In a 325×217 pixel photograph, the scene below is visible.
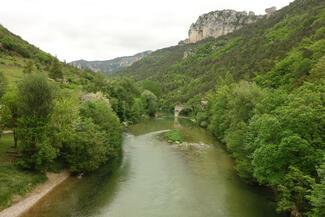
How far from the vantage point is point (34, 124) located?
41.3 meters

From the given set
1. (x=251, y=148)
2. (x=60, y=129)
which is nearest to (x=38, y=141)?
(x=60, y=129)

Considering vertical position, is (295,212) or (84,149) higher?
(84,149)

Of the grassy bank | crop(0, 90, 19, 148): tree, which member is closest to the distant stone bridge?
the grassy bank

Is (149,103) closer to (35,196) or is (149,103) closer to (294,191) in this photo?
(35,196)

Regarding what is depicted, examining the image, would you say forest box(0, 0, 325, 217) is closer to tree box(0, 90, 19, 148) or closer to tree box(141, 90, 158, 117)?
tree box(0, 90, 19, 148)

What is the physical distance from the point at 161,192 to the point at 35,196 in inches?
552

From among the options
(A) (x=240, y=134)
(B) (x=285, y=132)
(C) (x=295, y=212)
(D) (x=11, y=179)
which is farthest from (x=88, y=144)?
(C) (x=295, y=212)

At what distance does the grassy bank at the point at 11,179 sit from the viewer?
34031 mm

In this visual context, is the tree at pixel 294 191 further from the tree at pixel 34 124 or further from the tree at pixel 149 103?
the tree at pixel 149 103

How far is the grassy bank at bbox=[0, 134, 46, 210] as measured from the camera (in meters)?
34.0

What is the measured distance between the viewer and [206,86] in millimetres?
153250

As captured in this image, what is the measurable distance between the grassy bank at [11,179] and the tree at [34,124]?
1.27 m

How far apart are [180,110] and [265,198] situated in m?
116

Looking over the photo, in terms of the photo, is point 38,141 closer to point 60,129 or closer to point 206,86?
point 60,129
